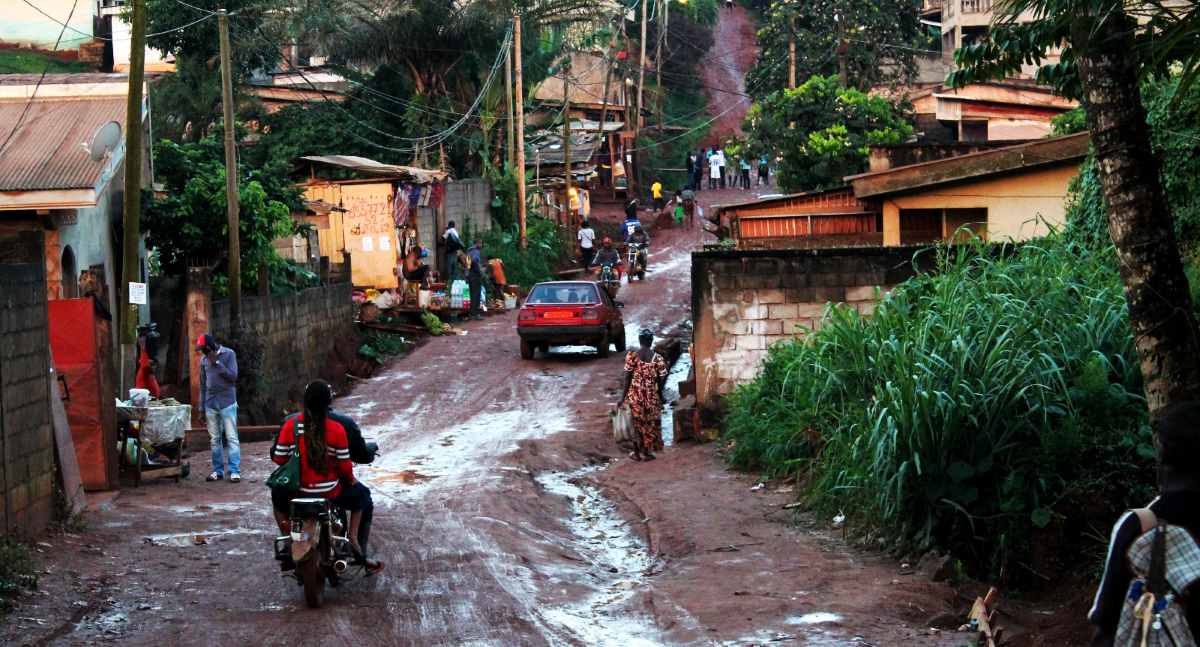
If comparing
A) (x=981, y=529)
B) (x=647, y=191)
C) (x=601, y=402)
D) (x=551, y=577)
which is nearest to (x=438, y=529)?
(x=551, y=577)

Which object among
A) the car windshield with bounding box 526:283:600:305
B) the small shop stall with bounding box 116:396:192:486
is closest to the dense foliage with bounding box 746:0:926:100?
the car windshield with bounding box 526:283:600:305

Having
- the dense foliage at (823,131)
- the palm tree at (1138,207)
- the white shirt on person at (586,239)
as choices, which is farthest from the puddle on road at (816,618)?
the white shirt on person at (586,239)

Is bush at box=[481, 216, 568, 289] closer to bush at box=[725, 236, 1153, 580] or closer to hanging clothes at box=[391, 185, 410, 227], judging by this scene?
hanging clothes at box=[391, 185, 410, 227]

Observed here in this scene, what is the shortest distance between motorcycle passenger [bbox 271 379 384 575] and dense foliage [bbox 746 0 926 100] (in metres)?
36.1

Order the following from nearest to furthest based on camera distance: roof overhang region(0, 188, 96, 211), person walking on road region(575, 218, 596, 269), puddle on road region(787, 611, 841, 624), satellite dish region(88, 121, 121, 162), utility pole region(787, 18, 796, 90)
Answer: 1. puddle on road region(787, 611, 841, 624)
2. roof overhang region(0, 188, 96, 211)
3. satellite dish region(88, 121, 121, 162)
4. person walking on road region(575, 218, 596, 269)
5. utility pole region(787, 18, 796, 90)

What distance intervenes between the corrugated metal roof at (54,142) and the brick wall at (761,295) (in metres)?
8.54

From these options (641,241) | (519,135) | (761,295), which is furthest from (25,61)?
(761,295)

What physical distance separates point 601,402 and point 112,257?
870 cm

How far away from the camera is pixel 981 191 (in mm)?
20547

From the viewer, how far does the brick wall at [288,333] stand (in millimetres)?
21719

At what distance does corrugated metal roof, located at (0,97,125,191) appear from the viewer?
57.3 ft

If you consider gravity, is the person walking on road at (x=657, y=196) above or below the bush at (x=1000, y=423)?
above

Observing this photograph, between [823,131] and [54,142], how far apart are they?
20.3 meters

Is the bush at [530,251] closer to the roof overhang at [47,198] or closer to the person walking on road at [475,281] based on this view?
the person walking on road at [475,281]
